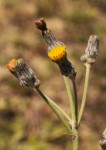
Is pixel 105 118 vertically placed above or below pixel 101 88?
below

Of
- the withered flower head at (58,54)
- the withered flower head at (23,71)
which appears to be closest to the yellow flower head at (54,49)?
the withered flower head at (58,54)

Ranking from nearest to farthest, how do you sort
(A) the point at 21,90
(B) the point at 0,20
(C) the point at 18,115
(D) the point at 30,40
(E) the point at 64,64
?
(E) the point at 64,64 < (C) the point at 18,115 < (A) the point at 21,90 < (D) the point at 30,40 < (B) the point at 0,20

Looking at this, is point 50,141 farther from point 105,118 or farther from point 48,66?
point 48,66

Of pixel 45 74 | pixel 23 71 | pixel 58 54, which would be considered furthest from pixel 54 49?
pixel 45 74

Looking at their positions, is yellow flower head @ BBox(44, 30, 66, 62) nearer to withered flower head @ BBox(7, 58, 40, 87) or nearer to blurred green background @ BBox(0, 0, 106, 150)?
withered flower head @ BBox(7, 58, 40, 87)

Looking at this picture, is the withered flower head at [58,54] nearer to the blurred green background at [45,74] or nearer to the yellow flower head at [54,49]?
the yellow flower head at [54,49]

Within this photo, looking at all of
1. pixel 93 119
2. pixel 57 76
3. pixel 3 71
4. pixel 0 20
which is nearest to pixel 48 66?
pixel 57 76

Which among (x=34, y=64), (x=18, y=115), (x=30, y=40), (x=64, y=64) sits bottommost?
(x=64, y=64)
